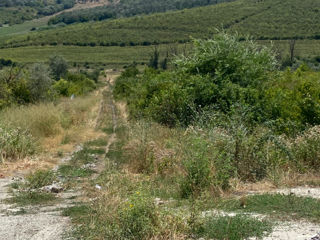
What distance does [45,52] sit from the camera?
8356cm

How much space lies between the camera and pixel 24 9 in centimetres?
17500

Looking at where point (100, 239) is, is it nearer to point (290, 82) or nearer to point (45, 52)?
point (290, 82)

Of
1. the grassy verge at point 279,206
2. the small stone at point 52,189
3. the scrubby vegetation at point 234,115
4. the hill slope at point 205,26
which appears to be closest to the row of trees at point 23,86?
the scrubby vegetation at point 234,115

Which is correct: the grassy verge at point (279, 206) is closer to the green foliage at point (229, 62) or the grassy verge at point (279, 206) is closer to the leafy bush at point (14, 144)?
the green foliage at point (229, 62)

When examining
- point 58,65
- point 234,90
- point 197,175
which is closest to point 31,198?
point 197,175

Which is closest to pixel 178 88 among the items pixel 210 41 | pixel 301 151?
pixel 210 41

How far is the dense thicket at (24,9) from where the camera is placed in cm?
15355

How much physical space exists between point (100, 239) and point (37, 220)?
1.86 m

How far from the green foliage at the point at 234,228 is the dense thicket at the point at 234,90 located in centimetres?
541

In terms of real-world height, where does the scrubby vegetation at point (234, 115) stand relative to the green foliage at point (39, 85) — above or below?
above

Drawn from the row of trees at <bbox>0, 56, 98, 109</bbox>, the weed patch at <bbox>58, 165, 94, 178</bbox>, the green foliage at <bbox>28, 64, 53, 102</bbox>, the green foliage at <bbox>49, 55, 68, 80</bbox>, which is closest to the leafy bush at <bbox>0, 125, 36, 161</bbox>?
the weed patch at <bbox>58, 165, 94, 178</bbox>

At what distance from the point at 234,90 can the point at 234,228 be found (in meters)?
8.20

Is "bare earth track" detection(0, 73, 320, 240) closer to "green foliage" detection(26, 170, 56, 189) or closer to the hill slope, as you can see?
"green foliage" detection(26, 170, 56, 189)

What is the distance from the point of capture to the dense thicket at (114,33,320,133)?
12258mm
